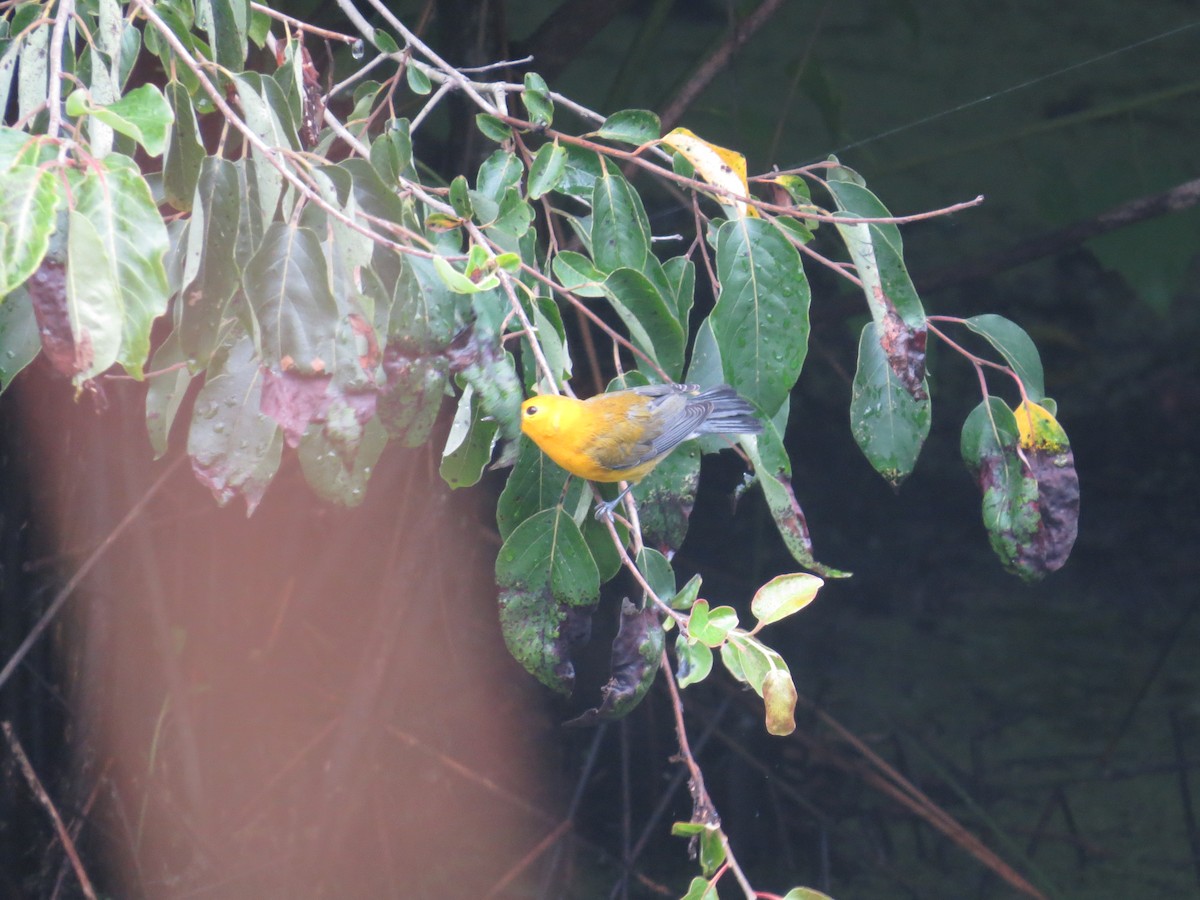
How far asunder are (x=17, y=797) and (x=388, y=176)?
5.11 feet

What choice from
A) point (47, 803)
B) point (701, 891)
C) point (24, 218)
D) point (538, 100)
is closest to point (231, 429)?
point (24, 218)

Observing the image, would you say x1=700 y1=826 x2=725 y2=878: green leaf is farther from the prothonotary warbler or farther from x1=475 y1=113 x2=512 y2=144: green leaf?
x1=475 y1=113 x2=512 y2=144: green leaf

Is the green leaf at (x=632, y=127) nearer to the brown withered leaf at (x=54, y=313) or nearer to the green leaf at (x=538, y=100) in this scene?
the green leaf at (x=538, y=100)

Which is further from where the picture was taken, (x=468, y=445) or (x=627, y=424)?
(x=627, y=424)

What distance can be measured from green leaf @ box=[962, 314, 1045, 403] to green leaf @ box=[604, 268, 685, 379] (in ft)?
1.10

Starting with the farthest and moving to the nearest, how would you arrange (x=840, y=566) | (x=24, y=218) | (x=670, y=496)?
(x=840, y=566) < (x=670, y=496) < (x=24, y=218)

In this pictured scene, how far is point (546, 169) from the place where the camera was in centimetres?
109

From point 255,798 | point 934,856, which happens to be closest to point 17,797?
point 255,798

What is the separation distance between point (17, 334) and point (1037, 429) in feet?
3.19

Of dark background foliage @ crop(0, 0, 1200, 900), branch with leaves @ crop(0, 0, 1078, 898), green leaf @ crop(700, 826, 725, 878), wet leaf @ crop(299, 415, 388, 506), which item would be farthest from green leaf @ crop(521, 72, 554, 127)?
dark background foliage @ crop(0, 0, 1200, 900)

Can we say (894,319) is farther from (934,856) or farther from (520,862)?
(934,856)

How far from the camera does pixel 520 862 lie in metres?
2.58

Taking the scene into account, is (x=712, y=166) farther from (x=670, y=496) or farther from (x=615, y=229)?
(x=670, y=496)

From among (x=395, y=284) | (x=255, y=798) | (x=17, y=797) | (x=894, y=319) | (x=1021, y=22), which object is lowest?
(x=255, y=798)
